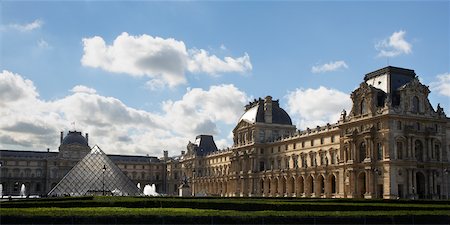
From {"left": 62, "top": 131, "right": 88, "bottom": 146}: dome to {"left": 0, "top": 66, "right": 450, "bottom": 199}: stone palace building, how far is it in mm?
39878

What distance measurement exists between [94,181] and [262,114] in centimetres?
3191

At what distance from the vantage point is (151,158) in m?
150

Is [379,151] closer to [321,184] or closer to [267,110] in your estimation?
[321,184]

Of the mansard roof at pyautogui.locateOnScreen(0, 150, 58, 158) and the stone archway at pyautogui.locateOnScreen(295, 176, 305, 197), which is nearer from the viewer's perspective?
the stone archway at pyautogui.locateOnScreen(295, 176, 305, 197)

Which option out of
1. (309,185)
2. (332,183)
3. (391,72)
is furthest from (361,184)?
(391,72)

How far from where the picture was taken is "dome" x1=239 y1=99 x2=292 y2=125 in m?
91.1

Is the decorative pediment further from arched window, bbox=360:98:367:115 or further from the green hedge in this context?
the green hedge

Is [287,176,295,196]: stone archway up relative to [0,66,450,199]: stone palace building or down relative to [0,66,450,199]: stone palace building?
down

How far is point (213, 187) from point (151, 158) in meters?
44.9

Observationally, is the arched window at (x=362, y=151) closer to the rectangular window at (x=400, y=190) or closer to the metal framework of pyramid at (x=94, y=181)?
the rectangular window at (x=400, y=190)

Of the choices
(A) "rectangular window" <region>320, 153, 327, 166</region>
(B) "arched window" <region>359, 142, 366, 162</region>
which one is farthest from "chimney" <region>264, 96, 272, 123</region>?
(B) "arched window" <region>359, 142, 366, 162</region>

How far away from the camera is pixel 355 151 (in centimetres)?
6197

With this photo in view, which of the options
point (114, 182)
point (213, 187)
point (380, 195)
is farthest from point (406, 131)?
point (213, 187)

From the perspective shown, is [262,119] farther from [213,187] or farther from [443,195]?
[443,195]
